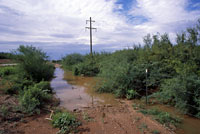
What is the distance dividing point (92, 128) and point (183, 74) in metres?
3.75

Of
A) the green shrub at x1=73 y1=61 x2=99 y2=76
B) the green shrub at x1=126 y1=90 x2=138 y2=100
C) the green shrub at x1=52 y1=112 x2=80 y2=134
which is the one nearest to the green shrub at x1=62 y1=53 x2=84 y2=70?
the green shrub at x1=73 y1=61 x2=99 y2=76

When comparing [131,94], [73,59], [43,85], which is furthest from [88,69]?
[131,94]

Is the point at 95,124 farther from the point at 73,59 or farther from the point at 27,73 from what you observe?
the point at 73,59

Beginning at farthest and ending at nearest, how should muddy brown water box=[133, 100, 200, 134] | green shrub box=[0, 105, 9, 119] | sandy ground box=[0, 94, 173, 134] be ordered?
green shrub box=[0, 105, 9, 119] → muddy brown water box=[133, 100, 200, 134] → sandy ground box=[0, 94, 173, 134]

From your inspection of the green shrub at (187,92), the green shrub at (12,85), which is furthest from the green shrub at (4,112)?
the green shrub at (187,92)

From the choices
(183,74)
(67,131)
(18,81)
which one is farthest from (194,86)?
(18,81)

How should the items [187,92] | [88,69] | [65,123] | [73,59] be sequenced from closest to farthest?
[65,123] → [187,92] → [88,69] → [73,59]

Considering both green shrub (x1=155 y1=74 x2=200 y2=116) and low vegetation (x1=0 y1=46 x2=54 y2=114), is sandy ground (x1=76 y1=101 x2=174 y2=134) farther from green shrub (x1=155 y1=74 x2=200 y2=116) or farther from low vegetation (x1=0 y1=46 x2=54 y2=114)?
low vegetation (x1=0 y1=46 x2=54 y2=114)

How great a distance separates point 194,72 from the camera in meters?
4.80

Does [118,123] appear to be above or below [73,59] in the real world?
below

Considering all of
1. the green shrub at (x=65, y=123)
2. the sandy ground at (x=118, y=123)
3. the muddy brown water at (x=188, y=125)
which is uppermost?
the green shrub at (x=65, y=123)

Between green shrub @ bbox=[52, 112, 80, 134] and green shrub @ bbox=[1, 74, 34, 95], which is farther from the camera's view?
green shrub @ bbox=[1, 74, 34, 95]

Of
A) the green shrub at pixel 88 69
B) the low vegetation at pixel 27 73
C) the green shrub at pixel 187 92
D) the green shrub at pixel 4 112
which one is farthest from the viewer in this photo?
the green shrub at pixel 88 69

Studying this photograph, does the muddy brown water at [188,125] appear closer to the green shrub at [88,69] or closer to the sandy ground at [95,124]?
the sandy ground at [95,124]
